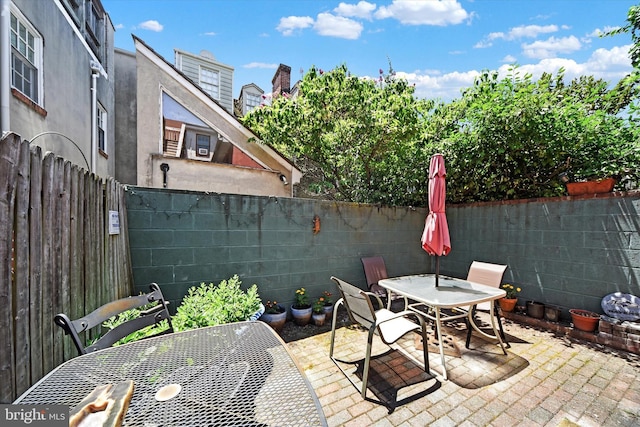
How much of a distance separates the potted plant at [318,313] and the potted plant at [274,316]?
51 centimetres

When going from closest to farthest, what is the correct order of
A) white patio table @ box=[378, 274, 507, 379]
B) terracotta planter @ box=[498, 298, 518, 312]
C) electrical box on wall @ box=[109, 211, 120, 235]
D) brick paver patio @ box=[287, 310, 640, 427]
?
brick paver patio @ box=[287, 310, 640, 427]
electrical box on wall @ box=[109, 211, 120, 235]
white patio table @ box=[378, 274, 507, 379]
terracotta planter @ box=[498, 298, 518, 312]

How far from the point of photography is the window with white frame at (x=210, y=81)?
10.5 metres

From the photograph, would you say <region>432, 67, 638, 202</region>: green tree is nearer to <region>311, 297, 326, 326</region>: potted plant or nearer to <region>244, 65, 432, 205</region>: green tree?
<region>244, 65, 432, 205</region>: green tree

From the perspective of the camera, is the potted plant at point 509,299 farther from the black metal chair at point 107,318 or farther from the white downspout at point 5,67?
the white downspout at point 5,67

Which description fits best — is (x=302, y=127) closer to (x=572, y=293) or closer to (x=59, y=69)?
(x=59, y=69)

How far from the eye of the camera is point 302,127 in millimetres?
6082

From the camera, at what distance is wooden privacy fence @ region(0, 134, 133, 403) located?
1411mm

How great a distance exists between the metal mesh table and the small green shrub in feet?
2.66

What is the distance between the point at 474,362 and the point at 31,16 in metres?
7.91

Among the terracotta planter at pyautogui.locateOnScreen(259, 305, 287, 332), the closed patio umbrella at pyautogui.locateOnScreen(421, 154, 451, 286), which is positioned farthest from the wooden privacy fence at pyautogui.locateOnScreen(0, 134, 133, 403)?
the closed patio umbrella at pyautogui.locateOnScreen(421, 154, 451, 286)

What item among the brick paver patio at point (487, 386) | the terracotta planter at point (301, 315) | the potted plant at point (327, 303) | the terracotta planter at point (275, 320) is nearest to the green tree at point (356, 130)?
the potted plant at point (327, 303)

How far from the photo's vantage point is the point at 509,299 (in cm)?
468

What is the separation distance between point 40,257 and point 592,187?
6618mm
